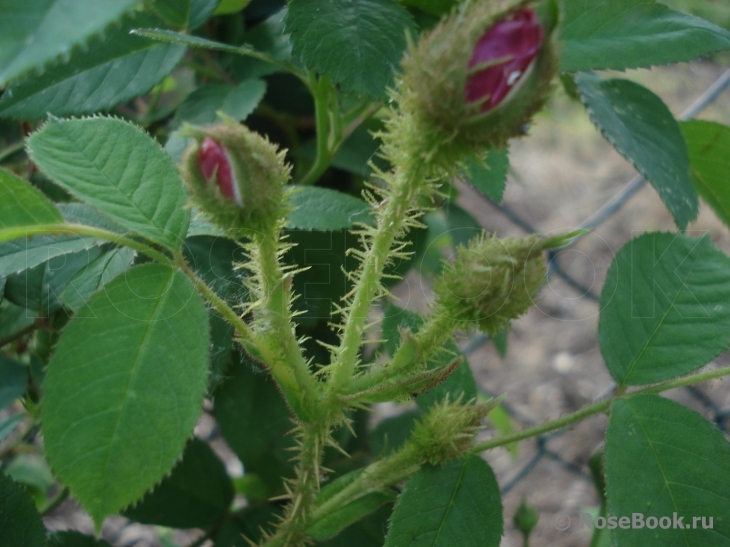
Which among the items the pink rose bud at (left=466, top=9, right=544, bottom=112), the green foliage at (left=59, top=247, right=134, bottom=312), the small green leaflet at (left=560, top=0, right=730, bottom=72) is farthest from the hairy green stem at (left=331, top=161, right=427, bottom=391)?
the small green leaflet at (left=560, top=0, right=730, bottom=72)

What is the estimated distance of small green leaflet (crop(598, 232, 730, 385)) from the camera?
71 centimetres

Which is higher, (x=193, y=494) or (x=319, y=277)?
(x=319, y=277)

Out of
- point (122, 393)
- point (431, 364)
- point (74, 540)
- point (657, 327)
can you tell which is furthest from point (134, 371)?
point (657, 327)

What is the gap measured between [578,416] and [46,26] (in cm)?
60

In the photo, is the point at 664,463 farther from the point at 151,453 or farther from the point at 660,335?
the point at 151,453

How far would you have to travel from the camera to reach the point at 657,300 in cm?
73

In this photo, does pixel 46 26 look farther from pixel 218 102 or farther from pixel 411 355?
pixel 218 102

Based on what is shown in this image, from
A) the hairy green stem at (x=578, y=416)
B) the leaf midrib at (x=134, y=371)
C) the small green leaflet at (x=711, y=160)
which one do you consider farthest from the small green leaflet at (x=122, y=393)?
the small green leaflet at (x=711, y=160)

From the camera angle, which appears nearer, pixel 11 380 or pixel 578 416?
pixel 578 416

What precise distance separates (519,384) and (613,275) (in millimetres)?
1637

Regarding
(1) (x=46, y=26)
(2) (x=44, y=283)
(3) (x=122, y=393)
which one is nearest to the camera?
(1) (x=46, y=26)

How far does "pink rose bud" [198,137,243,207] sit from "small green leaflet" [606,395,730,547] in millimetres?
456

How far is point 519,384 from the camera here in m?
2.29

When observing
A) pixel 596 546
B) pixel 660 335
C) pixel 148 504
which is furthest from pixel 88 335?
pixel 596 546
